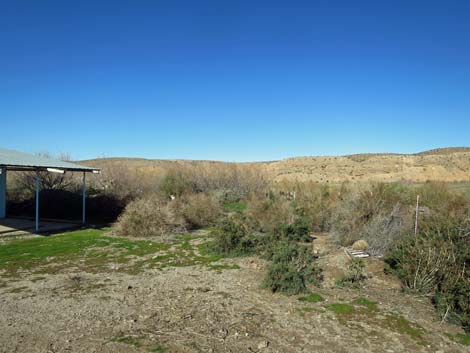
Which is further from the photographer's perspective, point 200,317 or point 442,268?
point 442,268

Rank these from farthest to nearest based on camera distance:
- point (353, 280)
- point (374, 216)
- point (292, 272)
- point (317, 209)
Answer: point (317, 209) → point (374, 216) → point (353, 280) → point (292, 272)

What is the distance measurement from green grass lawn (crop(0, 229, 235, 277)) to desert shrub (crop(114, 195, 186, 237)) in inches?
26.5

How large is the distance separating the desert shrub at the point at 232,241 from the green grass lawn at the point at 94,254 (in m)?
0.40

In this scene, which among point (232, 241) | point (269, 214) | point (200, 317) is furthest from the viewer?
point (269, 214)

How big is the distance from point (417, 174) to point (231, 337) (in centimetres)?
5292

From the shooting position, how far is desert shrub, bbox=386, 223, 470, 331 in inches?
241

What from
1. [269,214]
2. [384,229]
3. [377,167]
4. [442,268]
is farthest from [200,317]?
[377,167]

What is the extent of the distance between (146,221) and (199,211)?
3371 mm

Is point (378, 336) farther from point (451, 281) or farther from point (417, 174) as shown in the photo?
point (417, 174)

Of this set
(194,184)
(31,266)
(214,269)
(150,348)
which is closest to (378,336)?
(150,348)

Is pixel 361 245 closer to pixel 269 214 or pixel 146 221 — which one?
pixel 269 214

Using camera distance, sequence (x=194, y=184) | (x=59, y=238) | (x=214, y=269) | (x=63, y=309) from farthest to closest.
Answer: (x=194, y=184) < (x=59, y=238) < (x=214, y=269) < (x=63, y=309)

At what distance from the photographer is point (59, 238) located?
13.2 m

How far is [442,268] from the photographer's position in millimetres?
7020
